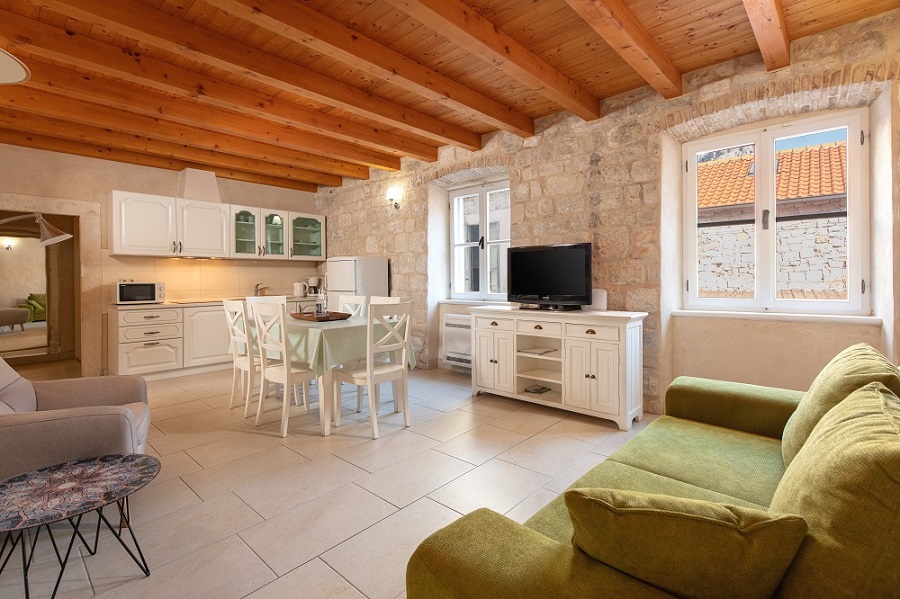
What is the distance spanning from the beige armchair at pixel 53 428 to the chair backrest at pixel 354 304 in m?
2.40

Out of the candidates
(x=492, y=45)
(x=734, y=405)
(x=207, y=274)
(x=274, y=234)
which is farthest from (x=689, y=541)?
(x=207, y=274)

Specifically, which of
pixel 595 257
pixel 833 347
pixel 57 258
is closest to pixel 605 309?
pixel 595 257

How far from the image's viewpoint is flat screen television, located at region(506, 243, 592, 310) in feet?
12.3

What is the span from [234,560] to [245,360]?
7.44 feet

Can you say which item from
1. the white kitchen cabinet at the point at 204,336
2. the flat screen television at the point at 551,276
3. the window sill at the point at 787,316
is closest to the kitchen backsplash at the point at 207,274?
the white kitchen cabinet at the point at 204,336

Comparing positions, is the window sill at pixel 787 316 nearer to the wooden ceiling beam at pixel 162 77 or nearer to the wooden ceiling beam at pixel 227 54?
the wooden ceiling beam at pixel 227 54

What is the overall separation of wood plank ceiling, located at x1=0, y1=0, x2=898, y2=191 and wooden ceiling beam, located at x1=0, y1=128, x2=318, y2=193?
41mm

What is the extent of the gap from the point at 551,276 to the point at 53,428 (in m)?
3.39

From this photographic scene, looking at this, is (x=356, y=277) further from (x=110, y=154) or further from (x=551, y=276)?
(x=110, y=154)

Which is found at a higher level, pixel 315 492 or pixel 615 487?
pixel 615 487

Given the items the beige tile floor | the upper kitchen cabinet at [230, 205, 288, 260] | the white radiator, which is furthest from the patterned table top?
the upper kitchen cabinet at [230, 205, 288, 260]

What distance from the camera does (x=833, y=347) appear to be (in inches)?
120

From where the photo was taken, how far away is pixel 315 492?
2.37 meters

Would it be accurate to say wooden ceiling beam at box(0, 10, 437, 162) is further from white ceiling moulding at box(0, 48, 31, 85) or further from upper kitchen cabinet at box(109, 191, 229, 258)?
upper kitchen cabinet at box(109, 191, 229, 258)
